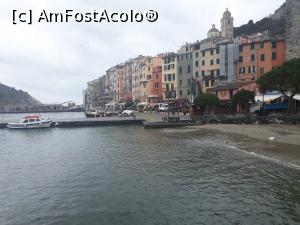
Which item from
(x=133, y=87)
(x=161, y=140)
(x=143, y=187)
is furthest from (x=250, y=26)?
(x=143, y=187)

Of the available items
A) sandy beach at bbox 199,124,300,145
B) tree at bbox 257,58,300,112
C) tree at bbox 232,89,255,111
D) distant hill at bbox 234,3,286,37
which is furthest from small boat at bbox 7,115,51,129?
distant hill at bbox 234,3,286,37

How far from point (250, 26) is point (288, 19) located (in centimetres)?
5547

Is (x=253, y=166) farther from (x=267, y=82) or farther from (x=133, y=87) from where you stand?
(x=133, y=87)

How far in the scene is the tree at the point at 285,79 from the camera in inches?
1905

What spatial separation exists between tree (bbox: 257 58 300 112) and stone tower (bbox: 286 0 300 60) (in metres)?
27.9

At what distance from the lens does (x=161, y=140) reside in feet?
149

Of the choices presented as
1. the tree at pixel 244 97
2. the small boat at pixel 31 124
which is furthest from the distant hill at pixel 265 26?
the small boat at pixel 31 124

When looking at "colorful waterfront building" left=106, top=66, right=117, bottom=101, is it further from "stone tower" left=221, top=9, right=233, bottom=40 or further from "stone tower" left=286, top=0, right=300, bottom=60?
"stone tower" left=286, top=0, right=300, bottom=60

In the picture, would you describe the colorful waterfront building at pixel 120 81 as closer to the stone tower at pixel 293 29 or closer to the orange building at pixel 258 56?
the orange building at pixel 258 56

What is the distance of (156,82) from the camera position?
394 feet

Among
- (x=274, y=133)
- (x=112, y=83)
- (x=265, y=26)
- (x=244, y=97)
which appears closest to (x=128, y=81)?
(x=112, y=83)

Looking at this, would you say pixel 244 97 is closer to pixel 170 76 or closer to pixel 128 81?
pixel 170 76

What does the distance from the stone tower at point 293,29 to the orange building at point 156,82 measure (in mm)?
45168

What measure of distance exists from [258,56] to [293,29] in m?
10.5
